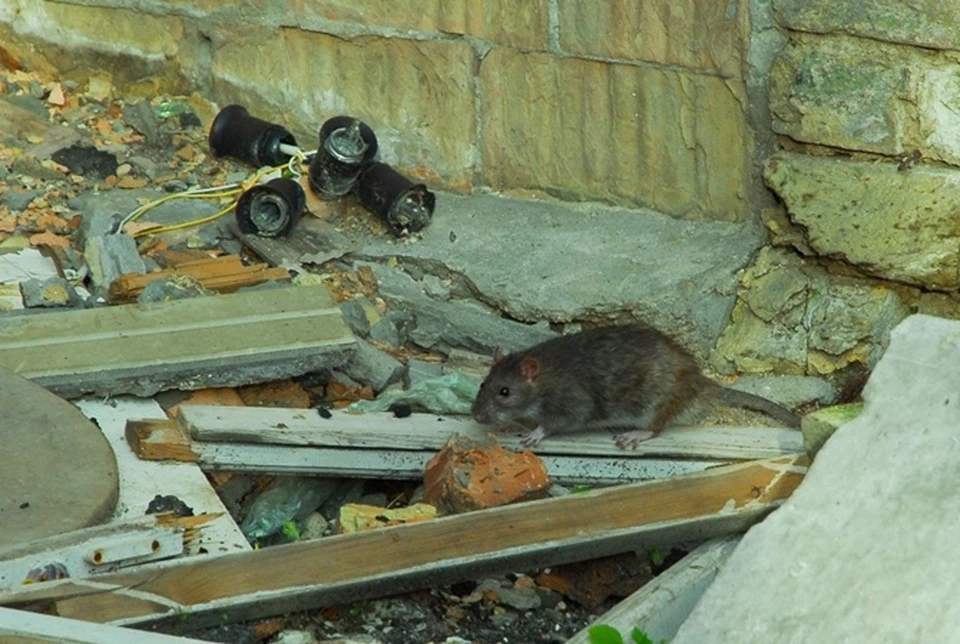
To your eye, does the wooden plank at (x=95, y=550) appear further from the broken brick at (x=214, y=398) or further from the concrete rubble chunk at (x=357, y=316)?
the concrete rubble chunk at (x=357, y=316)

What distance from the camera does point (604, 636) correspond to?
11.5 ft

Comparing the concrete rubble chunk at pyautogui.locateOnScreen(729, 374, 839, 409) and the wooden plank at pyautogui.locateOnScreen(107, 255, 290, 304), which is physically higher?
the wooden plank at pyautogui.locateOnScreen(107, 255, 290, 304)

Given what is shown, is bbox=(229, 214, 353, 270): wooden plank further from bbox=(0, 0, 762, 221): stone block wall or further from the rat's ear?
the rat's ear

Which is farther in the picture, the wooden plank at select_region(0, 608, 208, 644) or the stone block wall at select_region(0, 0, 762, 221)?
the stone block wall at select_region(0, 0, 762, 221)

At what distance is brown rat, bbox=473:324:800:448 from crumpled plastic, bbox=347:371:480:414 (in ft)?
0.46

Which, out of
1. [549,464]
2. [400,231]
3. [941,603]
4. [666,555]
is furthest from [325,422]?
[941,603]

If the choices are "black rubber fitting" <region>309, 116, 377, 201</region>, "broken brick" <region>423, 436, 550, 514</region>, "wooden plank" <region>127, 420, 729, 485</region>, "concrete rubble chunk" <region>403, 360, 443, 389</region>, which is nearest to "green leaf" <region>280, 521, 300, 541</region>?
"wooden plank" <region>127, 420, 729, 485</region>

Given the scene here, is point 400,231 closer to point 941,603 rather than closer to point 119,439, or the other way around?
point 119,439

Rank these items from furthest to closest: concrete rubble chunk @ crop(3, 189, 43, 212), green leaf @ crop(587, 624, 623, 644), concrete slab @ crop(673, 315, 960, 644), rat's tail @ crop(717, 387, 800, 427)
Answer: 1. concrete rubble chunk @ crop(3, 189, 43, 212)
2. rat's tail @ crop(717, 387, 800, 427)
3. green leaf @ crop(587, 624, 623, 644)
4. concrete slab @ crop(673, 315, 960, 644)

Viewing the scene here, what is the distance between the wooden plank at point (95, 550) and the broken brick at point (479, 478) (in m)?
0.80

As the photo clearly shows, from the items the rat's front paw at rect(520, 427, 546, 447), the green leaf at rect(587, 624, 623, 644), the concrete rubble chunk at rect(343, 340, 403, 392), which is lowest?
the rat's front paw at rect(520, 427, 546, 447)

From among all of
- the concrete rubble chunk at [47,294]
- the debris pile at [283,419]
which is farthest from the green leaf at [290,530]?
the concrete rubble chunk at [47,294]

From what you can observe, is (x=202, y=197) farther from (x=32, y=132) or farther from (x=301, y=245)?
(x=32, y=132)

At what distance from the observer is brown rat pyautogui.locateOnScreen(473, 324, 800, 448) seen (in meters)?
5.31
